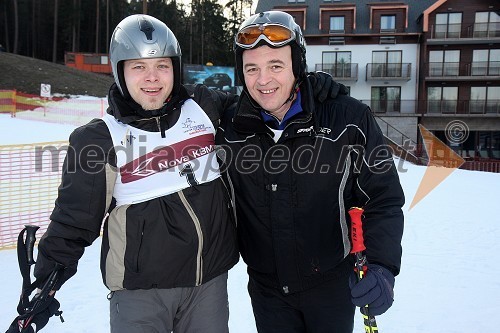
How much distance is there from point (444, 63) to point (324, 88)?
1200 inches

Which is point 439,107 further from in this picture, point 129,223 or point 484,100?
point 129,223

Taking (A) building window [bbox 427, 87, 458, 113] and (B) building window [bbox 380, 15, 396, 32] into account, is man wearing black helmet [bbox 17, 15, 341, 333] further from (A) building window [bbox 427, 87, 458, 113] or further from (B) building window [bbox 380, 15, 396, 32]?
(B) building window [bbox 380, 15, 396, 32]

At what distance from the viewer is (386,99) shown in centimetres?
2984

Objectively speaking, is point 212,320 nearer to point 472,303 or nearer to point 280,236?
point 280,236

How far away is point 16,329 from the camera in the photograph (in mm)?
2244

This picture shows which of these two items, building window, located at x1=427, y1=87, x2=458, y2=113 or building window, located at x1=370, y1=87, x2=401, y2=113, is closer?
building window, located at x1=427, y1=87, x2=458, y2=113

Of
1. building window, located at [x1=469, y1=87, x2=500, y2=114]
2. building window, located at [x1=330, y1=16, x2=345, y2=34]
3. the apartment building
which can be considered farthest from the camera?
building window, located at [x1=330, y1=16, x2=345, y2=34]

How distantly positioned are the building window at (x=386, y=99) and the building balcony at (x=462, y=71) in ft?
7.55

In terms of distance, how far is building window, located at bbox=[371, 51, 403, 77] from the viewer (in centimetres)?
2964

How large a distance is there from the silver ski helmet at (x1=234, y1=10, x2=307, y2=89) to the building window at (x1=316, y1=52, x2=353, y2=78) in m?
28.7

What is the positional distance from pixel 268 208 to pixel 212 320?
2.39 feet

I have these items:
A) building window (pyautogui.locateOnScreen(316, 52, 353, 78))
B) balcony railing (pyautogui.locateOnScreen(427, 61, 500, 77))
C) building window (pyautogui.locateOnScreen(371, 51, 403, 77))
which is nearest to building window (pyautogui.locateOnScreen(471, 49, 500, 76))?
balcony railing (pyautogui.locateOnScreen(427, 61, 500, 77))

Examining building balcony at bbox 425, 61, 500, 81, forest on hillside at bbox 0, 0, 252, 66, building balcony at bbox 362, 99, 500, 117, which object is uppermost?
forest on hillside at bbox 0, 0, 252, 66

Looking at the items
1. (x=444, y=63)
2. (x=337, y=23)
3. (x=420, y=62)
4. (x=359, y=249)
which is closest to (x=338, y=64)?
(x=337, y=23)
